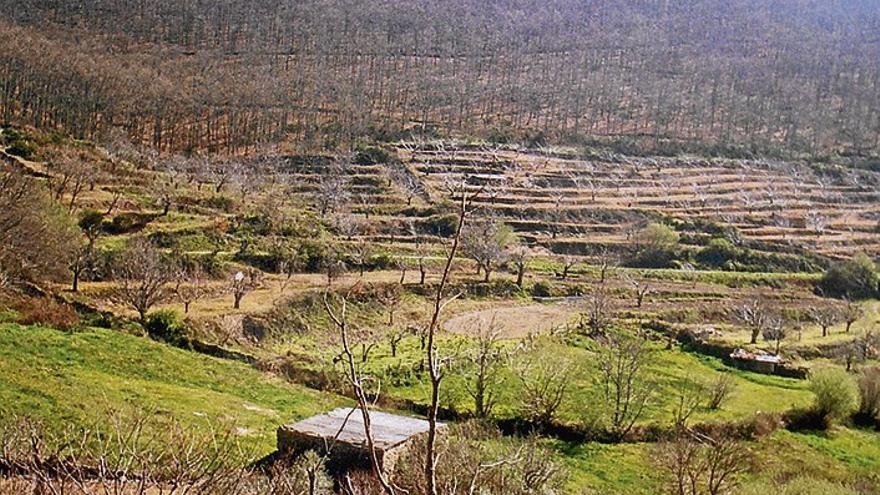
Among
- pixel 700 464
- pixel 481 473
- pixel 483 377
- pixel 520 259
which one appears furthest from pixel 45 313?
pixel 520 259

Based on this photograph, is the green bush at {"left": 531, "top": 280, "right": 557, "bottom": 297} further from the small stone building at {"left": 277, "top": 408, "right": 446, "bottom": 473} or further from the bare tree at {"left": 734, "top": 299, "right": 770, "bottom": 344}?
the small stone building at {"left": 277, "top": 408, "right": 446, "bottom": 473}

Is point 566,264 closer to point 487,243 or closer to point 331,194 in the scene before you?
point 487,243

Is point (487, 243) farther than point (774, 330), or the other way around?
point (487, 243)

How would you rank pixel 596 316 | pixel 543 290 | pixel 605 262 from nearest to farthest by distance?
1. pixel 596 316
2. pixel 543 290
3. pixel 605 262

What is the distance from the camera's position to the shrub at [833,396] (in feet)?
95.5

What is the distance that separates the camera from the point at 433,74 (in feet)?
376

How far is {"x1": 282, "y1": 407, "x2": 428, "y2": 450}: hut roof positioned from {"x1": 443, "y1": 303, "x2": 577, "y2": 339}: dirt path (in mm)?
18835

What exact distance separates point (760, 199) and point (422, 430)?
61.9 meters

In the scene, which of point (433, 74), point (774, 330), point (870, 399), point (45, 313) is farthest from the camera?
point (433, 74)

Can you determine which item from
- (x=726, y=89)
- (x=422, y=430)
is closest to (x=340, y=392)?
(x=422, y=430)

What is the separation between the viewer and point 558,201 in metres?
63.5

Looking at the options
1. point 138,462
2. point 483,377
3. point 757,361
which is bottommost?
point 757,361

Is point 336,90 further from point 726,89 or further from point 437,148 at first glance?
point 726,89

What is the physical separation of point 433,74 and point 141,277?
86.9 m
